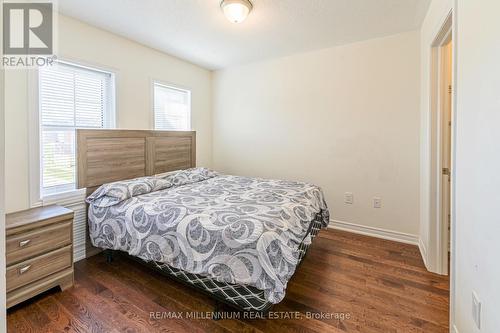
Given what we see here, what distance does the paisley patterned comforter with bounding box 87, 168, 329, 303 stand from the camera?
160 centimetres

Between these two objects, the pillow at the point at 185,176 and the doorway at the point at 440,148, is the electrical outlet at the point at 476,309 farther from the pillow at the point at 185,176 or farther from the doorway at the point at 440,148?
the pillow at the point at 185,176

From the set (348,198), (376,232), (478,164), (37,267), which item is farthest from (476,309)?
(37,267)

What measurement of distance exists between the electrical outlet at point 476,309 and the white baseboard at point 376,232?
6.22 feet

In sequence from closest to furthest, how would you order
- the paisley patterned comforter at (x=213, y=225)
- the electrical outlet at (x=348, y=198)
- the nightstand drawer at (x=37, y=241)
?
the paisley patterned comforter at (x=213, y=225) < the nightstand drawer at (x=37, y=241) < the electrical outlet at (x=348, y=198)

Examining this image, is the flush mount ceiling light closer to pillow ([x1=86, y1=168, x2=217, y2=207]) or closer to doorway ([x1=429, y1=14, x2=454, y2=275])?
doorway ([x1=429, y1=14, x2=454, y2=275])

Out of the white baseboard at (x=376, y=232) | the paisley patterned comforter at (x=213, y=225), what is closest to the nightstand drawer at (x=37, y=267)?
the paisley patterned comforter at (x=213, y=225)

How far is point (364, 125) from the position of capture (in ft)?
10.5

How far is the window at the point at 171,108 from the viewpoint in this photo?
3555mm

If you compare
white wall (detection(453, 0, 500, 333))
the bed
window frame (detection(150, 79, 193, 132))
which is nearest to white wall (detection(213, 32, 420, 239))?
window frame (detection(150, 79, 193, 132))

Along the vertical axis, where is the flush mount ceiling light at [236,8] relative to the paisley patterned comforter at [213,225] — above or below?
above

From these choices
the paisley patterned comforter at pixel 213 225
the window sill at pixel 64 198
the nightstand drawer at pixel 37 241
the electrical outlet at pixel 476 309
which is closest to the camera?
the electrical outlet at pixel 476 309

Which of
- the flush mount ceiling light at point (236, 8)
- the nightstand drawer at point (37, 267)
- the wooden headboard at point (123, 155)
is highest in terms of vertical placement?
the flush mount ceiling light at point (236, 8)

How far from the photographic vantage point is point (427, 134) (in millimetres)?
2441

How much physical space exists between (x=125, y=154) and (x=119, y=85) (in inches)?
32.5
